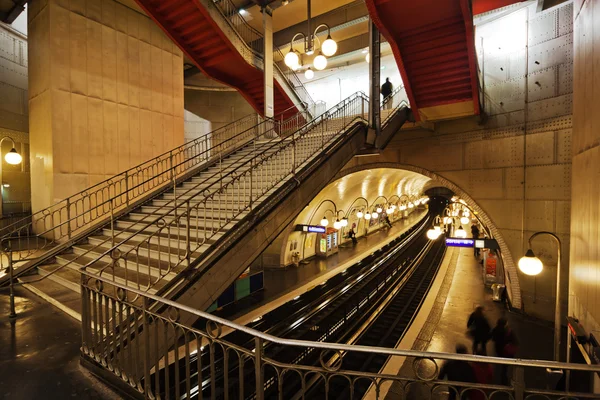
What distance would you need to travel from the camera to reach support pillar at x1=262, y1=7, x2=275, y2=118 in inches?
499

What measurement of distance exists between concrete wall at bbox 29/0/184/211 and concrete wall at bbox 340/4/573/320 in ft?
38.9

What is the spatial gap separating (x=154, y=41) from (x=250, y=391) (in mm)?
13169

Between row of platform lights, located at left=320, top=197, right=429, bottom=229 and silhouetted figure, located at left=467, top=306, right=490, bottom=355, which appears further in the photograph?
row of platform lights, located at left=320, top=197, right=429, bottom=229

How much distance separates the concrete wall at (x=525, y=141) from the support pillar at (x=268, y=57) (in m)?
7.48

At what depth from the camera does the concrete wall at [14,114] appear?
11.1 metres

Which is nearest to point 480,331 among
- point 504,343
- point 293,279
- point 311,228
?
point 504,343

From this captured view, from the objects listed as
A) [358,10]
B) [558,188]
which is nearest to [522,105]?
[558,188]

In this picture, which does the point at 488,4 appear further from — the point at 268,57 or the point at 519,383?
the point at 519,383

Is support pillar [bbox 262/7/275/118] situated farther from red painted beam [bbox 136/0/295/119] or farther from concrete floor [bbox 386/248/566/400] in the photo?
concrete floor [bbox 386/248/566/400]

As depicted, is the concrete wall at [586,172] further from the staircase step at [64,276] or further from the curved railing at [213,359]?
the staircase step at [64,276]

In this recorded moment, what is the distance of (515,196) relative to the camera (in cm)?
915

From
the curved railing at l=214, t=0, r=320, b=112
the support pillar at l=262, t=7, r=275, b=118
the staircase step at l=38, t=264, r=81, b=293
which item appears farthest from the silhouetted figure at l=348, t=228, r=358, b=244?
the staircase step at l=38, t=264, r=81, b=293

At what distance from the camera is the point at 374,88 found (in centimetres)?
949

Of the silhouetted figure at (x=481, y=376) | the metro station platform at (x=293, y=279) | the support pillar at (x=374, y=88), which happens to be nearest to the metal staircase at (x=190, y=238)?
the support pillar at (x=374, y=88)
